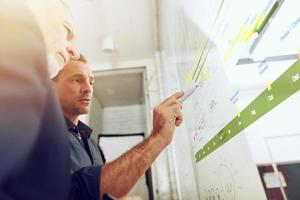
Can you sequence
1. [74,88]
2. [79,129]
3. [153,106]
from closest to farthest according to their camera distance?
[79,129] < [74,88] < [153,106]

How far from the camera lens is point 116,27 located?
6.50ft

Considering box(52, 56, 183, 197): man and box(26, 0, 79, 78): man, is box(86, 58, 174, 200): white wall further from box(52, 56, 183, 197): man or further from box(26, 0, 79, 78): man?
box(26, 0, 79, 78): man

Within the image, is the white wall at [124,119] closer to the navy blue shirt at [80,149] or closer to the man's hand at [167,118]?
the navy blue shirt at [80,149]

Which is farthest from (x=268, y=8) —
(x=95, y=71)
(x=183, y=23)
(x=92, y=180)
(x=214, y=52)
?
(x=95, y=71)

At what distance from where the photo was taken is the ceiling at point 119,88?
252 cm

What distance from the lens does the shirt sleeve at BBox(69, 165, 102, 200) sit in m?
0.57

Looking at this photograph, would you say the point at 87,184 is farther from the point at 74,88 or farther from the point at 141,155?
the point at 74,88

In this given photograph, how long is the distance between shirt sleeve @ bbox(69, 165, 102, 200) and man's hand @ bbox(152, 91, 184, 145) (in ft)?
0.65

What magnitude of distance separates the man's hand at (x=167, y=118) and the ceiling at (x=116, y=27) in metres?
1.21

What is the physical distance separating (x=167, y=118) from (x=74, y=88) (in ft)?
2.08

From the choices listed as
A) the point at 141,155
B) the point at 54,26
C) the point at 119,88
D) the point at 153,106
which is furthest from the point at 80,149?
the point at 119,88

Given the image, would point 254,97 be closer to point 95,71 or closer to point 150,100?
point 150,100

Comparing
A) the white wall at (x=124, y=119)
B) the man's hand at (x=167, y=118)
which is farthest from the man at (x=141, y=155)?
the white wall at (x=124, y=119)

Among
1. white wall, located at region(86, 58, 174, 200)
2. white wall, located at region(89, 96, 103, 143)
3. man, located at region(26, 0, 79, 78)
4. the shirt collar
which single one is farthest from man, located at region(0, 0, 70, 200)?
white wall, located at region(89, 96, 103, 143)
